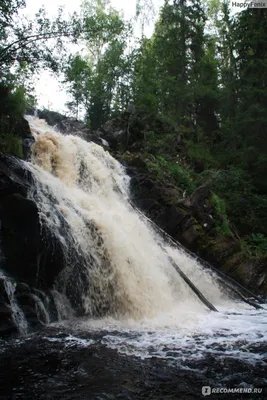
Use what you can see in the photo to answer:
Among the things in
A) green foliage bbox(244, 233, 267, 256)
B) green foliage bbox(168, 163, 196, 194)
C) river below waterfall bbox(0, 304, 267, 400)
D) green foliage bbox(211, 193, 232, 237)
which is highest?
green foliage bbox(168, 163, 196, 194)

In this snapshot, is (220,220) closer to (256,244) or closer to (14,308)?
(256,244)

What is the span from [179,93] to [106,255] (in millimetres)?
14261

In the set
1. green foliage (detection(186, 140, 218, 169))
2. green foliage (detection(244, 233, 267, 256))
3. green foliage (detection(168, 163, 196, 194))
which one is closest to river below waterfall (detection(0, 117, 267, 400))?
green foliage (detection(244, 233, 267, 256))

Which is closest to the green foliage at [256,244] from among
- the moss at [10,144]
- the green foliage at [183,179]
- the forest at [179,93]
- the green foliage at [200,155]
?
the forest at [179,93]

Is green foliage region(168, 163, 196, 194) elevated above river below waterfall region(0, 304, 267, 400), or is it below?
above

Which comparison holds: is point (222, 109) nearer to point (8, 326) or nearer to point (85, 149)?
point (85, 149)

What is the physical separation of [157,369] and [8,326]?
3.04m

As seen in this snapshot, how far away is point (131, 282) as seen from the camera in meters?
8.47

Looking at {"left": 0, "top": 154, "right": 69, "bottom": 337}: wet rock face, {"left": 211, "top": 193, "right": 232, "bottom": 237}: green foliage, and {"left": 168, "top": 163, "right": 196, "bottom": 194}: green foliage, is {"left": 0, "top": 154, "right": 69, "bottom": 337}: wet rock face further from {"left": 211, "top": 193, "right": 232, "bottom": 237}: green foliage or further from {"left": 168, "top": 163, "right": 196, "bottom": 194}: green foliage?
{"left": 168, "top": 163, "right": 196, "bottom": 194}: green foliage

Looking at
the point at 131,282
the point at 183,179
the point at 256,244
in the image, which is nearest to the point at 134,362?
the point at 131,282

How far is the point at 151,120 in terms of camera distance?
2216 centimetres

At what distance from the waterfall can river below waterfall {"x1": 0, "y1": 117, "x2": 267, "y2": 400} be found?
0.03 m

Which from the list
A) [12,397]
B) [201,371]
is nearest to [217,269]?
[201,371]

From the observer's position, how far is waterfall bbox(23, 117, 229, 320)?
312 inches
